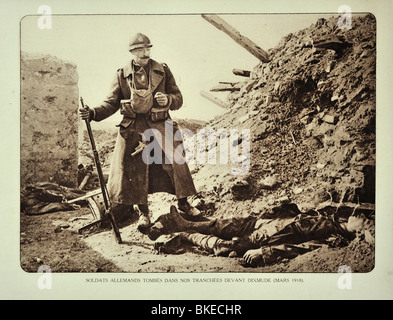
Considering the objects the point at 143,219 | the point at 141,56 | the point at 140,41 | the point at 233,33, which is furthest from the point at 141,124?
the point at 233,33

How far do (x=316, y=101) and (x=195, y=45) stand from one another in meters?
1.19

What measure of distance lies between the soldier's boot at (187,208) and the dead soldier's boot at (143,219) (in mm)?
300

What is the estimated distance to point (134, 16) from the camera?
3.80 metres

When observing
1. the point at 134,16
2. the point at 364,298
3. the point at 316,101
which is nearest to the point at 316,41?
the point at 316,101

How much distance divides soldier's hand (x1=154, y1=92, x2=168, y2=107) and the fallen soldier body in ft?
3.62

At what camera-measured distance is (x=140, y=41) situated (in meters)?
3.79

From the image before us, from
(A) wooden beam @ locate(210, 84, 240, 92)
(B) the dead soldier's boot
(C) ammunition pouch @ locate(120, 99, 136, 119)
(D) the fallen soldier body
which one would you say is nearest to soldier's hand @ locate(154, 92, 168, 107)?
(C) ammunition pouch @ locate(120, 99, 136, 119)

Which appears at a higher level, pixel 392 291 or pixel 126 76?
pixel 126 76

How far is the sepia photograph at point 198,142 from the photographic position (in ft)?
12.3

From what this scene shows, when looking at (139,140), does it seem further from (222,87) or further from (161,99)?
(222,87)

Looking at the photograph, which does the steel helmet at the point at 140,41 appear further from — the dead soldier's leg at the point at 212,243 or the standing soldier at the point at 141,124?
the dead soldier's leg at the point at 212,243

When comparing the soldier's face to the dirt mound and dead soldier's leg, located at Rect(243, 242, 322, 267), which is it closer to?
the dirt mound

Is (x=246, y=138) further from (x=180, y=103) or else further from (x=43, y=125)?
(x=43, y=125)

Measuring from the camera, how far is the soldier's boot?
12.6ft
